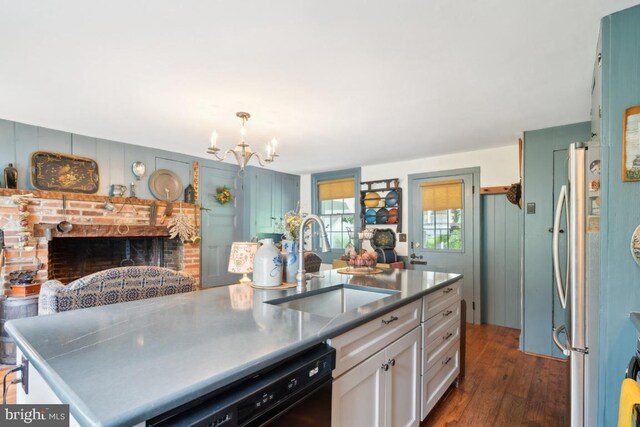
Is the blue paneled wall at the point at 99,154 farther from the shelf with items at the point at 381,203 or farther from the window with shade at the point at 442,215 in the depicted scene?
the window with shade at the point at 442,215

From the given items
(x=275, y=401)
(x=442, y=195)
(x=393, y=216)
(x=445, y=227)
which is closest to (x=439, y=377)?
(x=275, y=401)

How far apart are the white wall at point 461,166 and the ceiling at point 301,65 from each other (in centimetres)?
57

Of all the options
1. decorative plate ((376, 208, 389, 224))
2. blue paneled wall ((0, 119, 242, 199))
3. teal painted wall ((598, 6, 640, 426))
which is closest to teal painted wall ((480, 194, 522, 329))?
decorative plate ((376, 208, 389, 224))

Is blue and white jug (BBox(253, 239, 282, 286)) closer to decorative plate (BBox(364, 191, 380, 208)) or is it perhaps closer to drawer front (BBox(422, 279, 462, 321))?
drawer front (BBox(422, 279, 462, 321))

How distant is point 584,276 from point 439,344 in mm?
991

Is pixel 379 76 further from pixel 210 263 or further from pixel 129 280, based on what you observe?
pixel 210 263

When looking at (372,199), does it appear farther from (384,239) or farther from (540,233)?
(540,233)

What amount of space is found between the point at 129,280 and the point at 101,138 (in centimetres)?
254

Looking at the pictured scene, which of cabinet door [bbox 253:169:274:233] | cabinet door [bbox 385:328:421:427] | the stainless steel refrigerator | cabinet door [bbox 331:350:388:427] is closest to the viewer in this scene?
cabinet door [bbox 331:350:388:427]

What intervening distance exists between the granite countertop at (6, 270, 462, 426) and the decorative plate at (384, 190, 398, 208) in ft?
10.8

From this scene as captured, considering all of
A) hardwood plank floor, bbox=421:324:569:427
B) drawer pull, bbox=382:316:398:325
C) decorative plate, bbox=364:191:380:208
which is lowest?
hardwood plank floor, bbox=421:324:569:427

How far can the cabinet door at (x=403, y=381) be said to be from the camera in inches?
58.1

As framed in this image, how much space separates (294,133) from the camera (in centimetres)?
338

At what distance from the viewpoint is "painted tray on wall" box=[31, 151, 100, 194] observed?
3.28 metres
